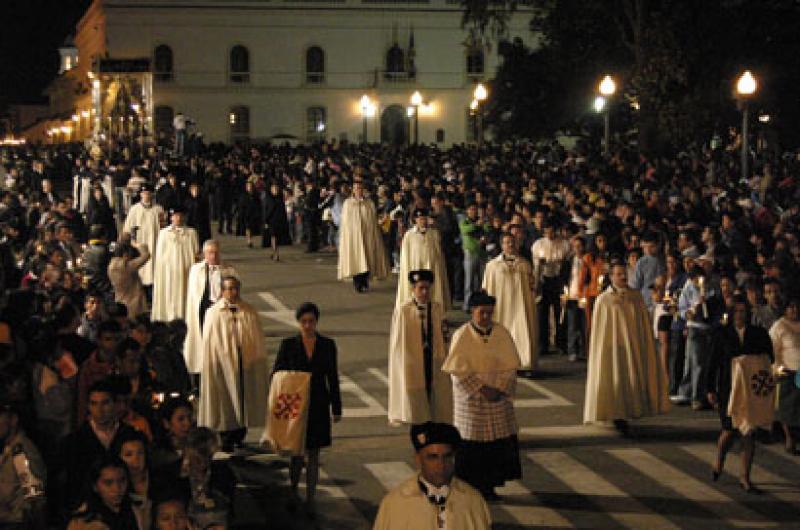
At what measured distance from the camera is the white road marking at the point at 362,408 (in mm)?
14836

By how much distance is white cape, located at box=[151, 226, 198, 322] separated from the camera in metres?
18.6

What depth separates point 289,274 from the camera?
1068 inches

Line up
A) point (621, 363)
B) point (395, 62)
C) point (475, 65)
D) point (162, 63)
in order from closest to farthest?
point (621, 363)
point (162, 63)
point (395, 62)
point (475, 65)

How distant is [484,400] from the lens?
11.1m

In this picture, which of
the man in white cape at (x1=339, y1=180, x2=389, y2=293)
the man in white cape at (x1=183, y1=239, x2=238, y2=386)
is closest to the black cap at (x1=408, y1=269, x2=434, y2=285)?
the man in white cape at (x1=183, y1=239, x2=238, y2=386)

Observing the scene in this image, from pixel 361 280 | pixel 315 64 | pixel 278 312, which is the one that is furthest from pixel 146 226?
pixel 315 64

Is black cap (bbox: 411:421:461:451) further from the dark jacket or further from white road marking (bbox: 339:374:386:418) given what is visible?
white road marking (bbox: 339:374:386:418)

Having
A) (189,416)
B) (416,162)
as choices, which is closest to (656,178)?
(416,162)

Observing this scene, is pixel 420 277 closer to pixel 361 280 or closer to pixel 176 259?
pixel 176 259

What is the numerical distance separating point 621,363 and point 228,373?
383 cm

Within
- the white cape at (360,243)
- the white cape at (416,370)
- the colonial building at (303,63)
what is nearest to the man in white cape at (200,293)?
the white cape at (416,370)

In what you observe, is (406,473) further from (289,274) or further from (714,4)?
(714,4)

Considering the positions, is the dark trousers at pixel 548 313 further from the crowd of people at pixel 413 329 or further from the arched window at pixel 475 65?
the arched window at pixel 475 65

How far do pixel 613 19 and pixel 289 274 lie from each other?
1657 centimetres
